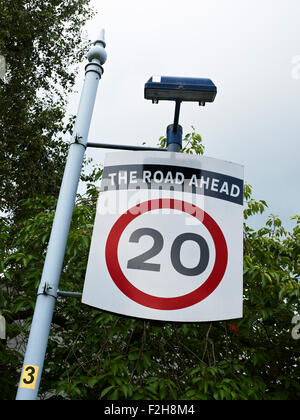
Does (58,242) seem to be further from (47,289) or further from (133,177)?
(133,177)

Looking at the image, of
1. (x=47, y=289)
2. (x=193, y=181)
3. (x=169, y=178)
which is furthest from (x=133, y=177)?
(x=47, y=289)

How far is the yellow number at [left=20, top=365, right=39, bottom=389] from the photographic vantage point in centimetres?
189

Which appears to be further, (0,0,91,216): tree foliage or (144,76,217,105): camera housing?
(0,0,91,216): tree foliage

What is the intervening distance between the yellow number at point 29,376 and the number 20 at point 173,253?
0.63 metres

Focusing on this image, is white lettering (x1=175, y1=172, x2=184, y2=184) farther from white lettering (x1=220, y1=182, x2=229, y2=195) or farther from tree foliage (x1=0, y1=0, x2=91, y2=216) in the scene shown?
tree foliage (x1=0, y1=0, x2=91, y2=216)

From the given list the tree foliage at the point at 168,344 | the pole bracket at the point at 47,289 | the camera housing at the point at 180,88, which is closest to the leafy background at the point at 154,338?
the tree foliage at the point at 168,344

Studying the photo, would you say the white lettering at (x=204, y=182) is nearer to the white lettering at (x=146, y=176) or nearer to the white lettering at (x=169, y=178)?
the white lettering at (x=169, y=178)

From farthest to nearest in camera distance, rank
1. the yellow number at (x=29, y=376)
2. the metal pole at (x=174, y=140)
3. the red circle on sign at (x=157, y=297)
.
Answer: the metal pole at (x=174, y=140) < the red circle on sign at (x=157, y=297) < the yellow number at (x=29, y=376)

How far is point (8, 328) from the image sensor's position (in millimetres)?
4641

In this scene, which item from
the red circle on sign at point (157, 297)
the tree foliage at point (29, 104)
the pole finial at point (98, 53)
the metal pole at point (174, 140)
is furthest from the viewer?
the tree foliage at point (29, 104)

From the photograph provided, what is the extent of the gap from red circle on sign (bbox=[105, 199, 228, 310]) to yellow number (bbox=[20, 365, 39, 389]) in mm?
528

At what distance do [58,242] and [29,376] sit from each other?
0.66 meters

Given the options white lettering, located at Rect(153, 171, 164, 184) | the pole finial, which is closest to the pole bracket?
white lettering, located at Rect(153, 171, 164, 184)

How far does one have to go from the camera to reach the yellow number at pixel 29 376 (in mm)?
1886
